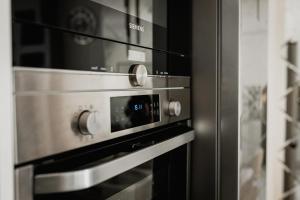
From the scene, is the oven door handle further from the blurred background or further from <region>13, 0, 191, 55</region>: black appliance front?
the blurred background

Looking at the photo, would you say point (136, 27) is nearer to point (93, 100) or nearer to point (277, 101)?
point (93, 100)

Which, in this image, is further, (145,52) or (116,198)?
(145,52)

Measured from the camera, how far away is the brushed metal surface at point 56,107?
0.43m

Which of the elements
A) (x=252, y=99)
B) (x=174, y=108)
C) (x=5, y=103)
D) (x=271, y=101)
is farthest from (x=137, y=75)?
(x=271, y=101)

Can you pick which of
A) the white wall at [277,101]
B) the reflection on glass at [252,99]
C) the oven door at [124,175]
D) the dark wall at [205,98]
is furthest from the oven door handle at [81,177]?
the white wall at [277,101]

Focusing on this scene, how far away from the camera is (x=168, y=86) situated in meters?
0.86

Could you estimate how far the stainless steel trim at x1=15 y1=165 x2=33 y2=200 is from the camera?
43 cm

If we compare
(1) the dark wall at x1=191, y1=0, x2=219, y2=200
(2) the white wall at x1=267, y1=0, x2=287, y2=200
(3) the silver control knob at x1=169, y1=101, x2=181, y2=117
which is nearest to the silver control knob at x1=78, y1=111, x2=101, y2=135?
(3) the silver control knob at x1=169, y1=101, x2=181, y2=117

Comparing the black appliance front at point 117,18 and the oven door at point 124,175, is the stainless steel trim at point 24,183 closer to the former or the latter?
the oven door at point 124,175

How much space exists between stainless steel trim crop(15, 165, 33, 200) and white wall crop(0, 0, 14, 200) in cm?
1

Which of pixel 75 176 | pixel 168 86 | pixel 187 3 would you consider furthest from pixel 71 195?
pixel 187 3

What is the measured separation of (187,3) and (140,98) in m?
0.40

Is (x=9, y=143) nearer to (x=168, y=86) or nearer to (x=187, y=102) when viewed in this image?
(x=168, y=86)

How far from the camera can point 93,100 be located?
0.56 meters
